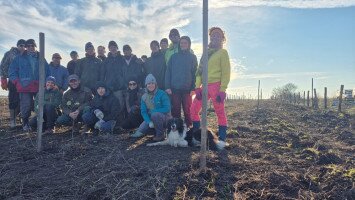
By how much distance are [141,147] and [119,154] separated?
79 cm

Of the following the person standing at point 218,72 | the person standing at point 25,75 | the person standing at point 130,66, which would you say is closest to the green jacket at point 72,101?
the person standing at point 25,75

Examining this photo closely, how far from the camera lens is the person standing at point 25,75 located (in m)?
8.17

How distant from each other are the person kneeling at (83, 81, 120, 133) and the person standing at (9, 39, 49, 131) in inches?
60.0

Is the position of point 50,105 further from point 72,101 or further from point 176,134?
point 176,134

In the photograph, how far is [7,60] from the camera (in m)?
8.86

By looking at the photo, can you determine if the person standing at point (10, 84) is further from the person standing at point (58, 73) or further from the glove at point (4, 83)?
the person standing at point (58, 73)

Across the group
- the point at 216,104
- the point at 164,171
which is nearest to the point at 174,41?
the point at 216,104

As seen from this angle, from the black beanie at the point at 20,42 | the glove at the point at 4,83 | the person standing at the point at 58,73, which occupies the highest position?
the black beanie at the point at 20,42

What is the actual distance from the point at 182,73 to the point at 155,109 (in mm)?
905

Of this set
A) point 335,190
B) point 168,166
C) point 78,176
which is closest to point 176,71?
point 168,166

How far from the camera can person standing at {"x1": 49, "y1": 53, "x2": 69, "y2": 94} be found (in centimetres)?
869

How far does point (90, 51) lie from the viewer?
8547 mm

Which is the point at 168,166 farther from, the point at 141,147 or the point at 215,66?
the point at 215,66

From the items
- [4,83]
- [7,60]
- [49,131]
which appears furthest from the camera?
[7,60]
